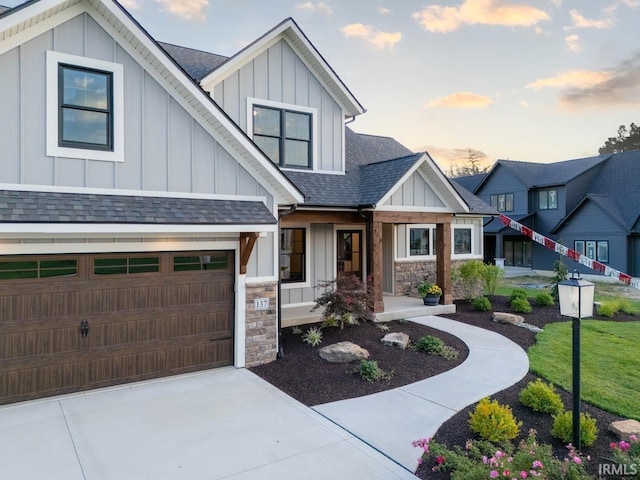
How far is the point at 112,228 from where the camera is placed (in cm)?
570

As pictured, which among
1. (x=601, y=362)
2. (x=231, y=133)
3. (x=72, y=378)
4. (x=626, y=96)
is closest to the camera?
(x=72, y=378)

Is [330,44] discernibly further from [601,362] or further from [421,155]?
[601,362]

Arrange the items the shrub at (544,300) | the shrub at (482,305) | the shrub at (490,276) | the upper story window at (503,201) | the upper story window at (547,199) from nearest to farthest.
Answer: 1. the shrub at (482,305)
2. the shrub at (544,300)
3. the shrub at (490,276)
4. the upper story window at (547,199)
5. the upper story window at (503,201)

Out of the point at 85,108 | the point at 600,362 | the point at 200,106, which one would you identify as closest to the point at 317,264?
the point at 200,106

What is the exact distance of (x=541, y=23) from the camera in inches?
529

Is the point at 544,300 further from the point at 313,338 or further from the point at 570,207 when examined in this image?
the point at 570,207

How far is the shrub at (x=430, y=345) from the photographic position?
8225 mm

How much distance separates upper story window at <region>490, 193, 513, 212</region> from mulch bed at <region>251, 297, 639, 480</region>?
19.7 meters

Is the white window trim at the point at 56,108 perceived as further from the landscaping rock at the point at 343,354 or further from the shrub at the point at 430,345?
the shrub at the point at 430,345

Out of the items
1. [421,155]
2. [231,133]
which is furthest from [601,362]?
[231,133]

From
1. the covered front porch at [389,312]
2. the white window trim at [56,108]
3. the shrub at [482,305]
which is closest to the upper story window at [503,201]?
the shrub at [482,305]

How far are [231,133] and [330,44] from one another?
9.29 metres

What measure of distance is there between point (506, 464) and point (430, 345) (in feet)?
15.9

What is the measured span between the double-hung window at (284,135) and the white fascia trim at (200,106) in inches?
110
